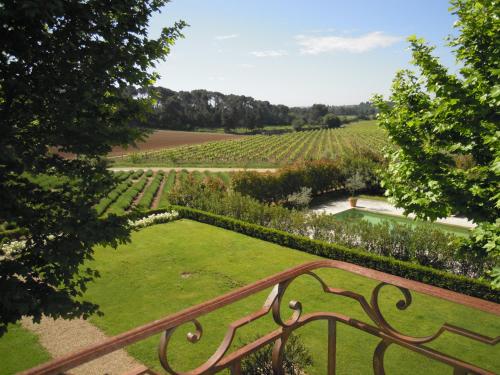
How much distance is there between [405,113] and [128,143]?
659cm

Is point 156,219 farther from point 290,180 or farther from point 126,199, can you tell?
point 290,180

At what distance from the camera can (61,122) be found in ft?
11.6

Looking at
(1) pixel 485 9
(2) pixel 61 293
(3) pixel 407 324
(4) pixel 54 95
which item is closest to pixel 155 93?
(4) pixel 54 95

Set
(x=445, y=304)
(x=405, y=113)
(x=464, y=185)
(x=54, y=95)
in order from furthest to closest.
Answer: (x=445, y=304) < (x=405, y=113) < (x=464, y=185) < (x=54, y=95)

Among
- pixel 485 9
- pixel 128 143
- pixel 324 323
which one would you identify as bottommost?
pixel 324 323

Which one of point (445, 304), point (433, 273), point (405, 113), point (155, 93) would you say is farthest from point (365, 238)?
point (155, 93)

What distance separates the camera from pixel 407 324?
9.01 metres

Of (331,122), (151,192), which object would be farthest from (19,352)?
(331,122)

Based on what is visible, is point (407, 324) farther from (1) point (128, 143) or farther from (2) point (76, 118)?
(2) point (76, 118)

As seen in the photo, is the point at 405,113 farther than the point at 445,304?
No

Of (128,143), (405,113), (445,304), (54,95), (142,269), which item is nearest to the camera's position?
(54,95)

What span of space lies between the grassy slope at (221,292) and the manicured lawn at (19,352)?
4.75ft

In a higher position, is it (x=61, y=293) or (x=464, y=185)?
(x=464, y=185)

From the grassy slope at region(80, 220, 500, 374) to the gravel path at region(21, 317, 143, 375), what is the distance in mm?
298
